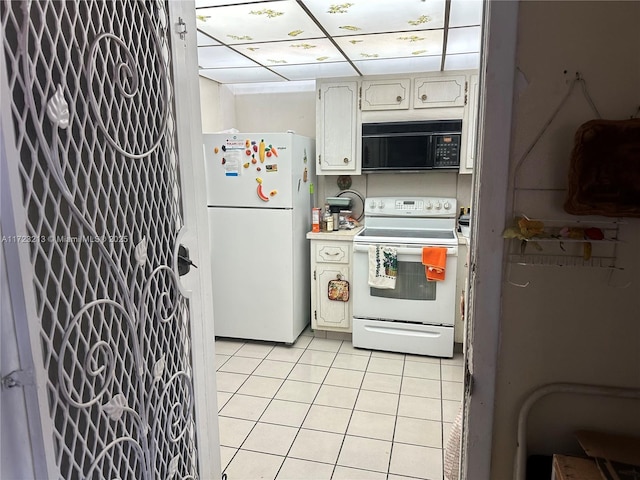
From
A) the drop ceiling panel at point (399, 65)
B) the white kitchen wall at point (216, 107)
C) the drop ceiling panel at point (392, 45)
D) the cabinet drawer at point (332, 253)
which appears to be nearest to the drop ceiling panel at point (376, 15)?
the drop ceiling panel at point (392, 45)

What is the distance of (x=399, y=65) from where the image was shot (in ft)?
10.7

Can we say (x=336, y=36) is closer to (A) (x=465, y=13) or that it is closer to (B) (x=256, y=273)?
(A) (x=465, y=13)

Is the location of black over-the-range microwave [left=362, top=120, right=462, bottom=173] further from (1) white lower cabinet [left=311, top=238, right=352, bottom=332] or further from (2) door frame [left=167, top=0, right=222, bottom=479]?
(2) door frame [left=167, top=0, right=222, bottom=479]

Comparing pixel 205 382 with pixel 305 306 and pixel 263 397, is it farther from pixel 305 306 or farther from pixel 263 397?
pixel 305 306

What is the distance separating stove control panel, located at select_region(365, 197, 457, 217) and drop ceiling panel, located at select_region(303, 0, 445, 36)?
5.18ft

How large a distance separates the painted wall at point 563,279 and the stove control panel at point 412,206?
106 inches

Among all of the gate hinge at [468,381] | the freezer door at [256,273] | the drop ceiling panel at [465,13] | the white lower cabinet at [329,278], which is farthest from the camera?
the white lower cabinet at [329,278]

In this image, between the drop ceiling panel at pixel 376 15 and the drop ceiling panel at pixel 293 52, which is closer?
the drop ceiling panel at pixel 376 15

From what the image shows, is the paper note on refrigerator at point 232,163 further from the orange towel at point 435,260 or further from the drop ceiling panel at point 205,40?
the orange towel at point 435,260

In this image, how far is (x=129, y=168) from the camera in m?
1.17

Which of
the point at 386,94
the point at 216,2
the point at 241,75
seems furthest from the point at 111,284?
the point at 241,75

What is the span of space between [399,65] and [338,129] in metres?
0.70

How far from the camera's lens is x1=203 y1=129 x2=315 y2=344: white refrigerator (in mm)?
3369

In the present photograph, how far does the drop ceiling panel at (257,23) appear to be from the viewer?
2.12 m
